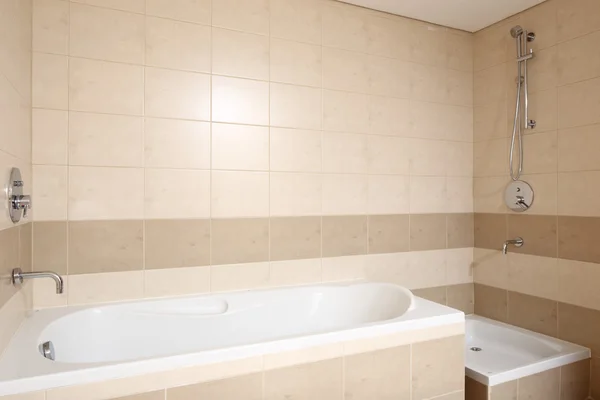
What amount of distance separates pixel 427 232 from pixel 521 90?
1.14m

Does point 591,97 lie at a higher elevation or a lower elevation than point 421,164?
higher

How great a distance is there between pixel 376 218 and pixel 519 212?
0.97 metres

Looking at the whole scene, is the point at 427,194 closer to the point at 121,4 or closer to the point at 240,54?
the point at 240,54

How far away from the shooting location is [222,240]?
217 centimetres

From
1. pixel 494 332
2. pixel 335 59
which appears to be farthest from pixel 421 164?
pixel 494 332

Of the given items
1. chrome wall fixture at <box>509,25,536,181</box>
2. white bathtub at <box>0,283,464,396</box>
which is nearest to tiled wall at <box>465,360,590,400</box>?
white bathtub at <box>0,283,464,396</box>

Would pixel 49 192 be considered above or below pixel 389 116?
below

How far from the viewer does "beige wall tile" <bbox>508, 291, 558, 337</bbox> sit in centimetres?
238

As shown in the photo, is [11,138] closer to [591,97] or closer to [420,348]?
[420,348]

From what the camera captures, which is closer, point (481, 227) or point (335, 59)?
point (335, 59)

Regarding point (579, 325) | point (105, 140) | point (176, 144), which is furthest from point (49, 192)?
point (579, 325)

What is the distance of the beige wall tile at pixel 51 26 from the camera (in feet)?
5.97

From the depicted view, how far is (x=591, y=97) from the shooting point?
218cm

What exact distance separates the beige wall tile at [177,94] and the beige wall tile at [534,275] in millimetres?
2233
